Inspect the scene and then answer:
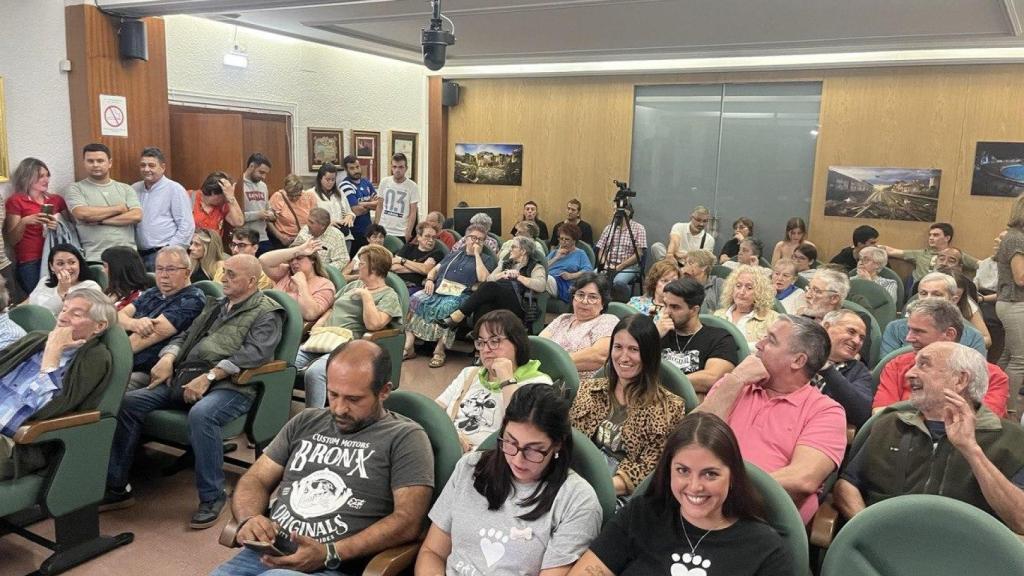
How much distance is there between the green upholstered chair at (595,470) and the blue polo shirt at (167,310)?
7.62 feet

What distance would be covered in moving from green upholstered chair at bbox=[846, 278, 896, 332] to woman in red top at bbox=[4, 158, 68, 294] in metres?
5.63

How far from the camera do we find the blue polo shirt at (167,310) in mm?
3781

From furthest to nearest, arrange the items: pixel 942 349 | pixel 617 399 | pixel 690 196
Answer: pixel 690 196 → pixel 617 399 → pixel 942 349

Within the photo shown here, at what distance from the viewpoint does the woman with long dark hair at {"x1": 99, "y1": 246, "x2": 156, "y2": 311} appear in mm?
4133

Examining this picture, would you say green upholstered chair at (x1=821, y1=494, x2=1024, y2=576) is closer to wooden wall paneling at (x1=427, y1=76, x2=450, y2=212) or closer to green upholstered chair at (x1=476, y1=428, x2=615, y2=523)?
green upholstered chair at (x1=476, y1=428, x2=615, y2=523)

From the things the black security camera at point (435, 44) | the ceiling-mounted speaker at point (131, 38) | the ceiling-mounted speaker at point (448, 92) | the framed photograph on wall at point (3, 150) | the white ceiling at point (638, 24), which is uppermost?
the white ceiling at point (638, 24)

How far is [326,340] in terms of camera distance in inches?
170

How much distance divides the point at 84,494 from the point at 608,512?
2191 mm

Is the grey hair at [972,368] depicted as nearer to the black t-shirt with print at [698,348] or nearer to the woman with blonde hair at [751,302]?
the black t-shirt with print at [698,348]

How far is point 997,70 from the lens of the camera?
7.58 metres

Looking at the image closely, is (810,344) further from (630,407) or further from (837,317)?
(837,317)

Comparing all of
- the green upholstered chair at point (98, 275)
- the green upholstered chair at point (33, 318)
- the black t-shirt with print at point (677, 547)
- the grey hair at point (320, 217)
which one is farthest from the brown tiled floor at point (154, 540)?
the grey hair at point (320, 217)

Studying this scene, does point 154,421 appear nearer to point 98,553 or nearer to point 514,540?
point 98,553

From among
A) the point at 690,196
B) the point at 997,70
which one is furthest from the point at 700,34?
the point at 997,70
